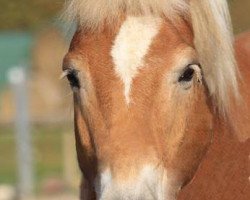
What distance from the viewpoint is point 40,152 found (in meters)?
15.8

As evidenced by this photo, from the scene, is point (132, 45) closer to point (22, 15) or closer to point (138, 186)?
point (138, 186)

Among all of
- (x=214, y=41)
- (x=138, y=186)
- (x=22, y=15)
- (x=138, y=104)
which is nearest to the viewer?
(x=138, y=186)

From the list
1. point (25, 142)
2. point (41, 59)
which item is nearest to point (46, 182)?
point (25, 142)

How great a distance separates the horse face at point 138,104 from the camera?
13.1 feet

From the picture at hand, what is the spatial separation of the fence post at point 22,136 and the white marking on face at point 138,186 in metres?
7.16

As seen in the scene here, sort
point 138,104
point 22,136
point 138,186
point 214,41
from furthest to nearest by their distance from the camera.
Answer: point 22,136 < point 214,41 < point 138,104 < point 138,186

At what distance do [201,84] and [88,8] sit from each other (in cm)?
58

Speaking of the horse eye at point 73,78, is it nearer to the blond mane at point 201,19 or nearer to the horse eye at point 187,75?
the blond mane at point 201,19

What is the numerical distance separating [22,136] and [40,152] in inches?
158

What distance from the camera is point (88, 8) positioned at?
436cm

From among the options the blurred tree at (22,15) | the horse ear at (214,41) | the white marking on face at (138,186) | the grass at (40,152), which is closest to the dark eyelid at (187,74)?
the horse ear at (214,41)

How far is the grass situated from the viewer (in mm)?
14242

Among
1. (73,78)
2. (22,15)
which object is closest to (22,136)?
(73,78)

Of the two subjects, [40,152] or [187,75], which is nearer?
[187,75]
